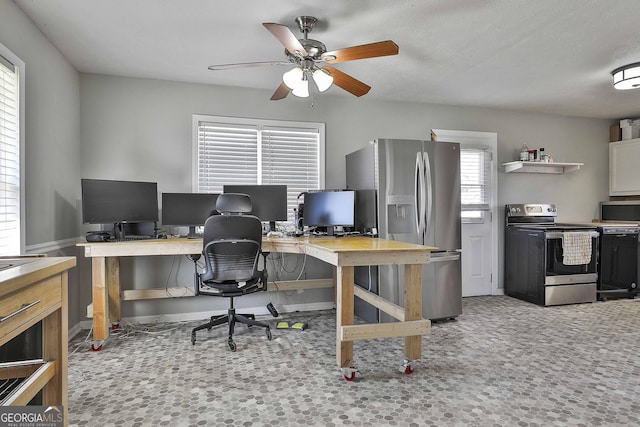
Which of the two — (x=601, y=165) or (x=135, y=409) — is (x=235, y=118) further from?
(x=601, y=165)

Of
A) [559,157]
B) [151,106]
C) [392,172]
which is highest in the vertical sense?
[151,106]

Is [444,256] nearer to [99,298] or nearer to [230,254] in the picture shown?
[230,254]

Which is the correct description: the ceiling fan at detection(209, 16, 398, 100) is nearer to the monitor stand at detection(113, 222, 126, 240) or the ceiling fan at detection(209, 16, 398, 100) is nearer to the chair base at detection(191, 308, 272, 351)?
the monitor stand at detection(113, 222, 126, 240)

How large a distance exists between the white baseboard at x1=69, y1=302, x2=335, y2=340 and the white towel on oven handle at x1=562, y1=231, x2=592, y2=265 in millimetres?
2822

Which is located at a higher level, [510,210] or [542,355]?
[510,210]

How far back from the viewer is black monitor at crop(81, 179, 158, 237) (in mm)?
2977

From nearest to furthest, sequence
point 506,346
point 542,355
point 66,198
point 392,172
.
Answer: point 542,355
point 506,346
point 66,198
point 392,172

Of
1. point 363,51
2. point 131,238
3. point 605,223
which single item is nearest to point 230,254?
point 131,238

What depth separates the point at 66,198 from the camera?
3.15 m

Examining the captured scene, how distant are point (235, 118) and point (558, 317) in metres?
4.07

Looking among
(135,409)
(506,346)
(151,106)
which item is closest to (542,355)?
(506,346)

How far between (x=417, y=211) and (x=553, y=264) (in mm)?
1984

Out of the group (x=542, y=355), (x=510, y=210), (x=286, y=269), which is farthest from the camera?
(x=510, y=210)

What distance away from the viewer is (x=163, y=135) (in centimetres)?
365
